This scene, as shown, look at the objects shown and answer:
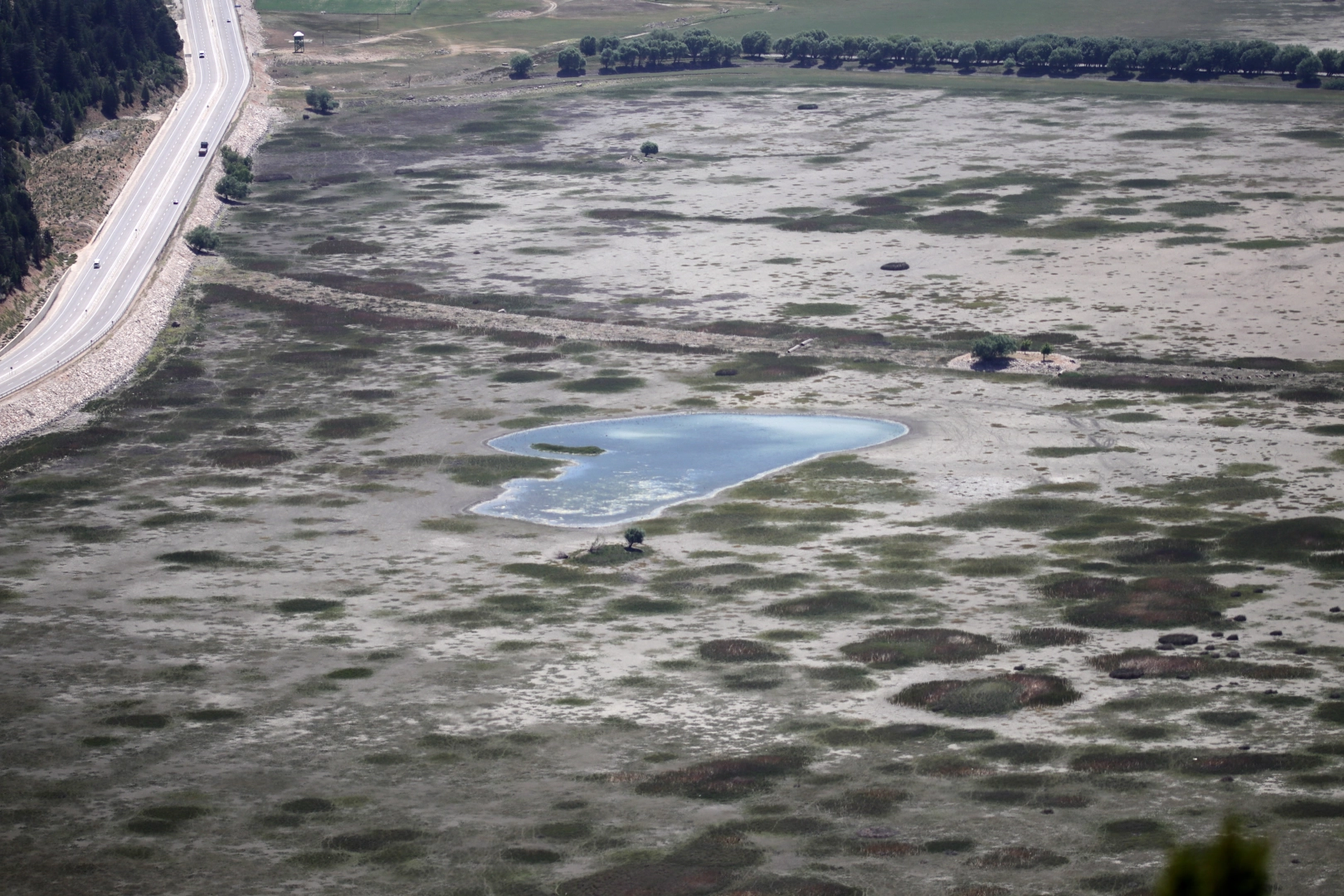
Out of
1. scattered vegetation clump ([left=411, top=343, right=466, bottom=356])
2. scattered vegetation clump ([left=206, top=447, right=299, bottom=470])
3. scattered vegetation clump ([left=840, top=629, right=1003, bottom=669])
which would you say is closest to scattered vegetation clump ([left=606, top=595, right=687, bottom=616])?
scattered vegetation clump ([left=840, top=629, right=1003, bottom=669])

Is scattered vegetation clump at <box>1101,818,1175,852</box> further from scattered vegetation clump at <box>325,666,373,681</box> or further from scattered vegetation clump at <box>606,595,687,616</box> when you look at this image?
scattered vegetation clump at <box>325,666,373,681</box>

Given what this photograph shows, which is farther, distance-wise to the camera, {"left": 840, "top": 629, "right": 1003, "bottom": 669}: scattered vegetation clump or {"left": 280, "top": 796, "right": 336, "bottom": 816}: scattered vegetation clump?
{"left": 840, "top": 629, "right": 1003, "bottom": 669}: scattered vegetation clump

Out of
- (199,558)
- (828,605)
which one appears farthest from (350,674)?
(828,605)

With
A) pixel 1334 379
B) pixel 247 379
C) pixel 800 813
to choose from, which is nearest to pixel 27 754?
pixel 800 813

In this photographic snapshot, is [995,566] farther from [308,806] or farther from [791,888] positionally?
[308,806]

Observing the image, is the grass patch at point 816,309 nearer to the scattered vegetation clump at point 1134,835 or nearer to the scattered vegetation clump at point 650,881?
the scattered vegetation clump at point 1134,835

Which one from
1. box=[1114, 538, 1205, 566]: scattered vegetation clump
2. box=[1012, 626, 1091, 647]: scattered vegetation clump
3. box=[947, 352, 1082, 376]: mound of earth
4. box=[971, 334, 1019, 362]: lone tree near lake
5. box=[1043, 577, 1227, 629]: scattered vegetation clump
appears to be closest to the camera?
box=[1012, 626, 1091, 647]: scattered vegetation clump

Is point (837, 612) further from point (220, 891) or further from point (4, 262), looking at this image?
point (4, 262)

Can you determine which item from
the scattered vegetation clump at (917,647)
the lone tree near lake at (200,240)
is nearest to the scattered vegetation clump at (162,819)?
the scattered vegetation clump at (917,647)
